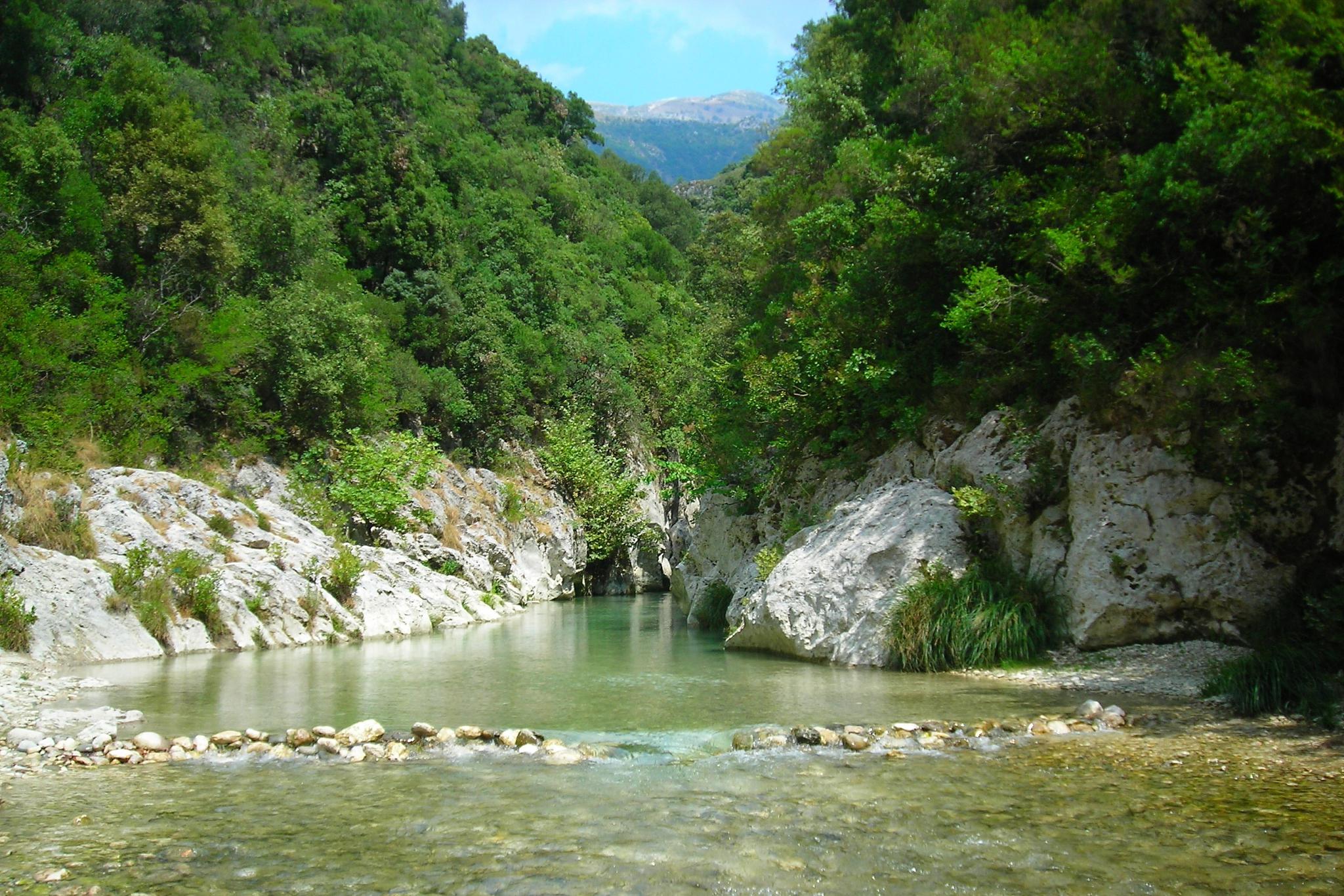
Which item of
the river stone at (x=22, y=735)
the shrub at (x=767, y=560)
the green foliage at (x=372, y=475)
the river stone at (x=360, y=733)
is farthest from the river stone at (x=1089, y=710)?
the green foliage at (x=372, y=475)

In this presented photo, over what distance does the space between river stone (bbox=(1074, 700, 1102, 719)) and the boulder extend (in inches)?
184

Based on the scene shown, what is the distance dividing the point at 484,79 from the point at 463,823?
78.5 metres

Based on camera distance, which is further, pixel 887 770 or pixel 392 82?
pixel 392 82

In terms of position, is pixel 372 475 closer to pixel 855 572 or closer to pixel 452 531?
pixel 452 531

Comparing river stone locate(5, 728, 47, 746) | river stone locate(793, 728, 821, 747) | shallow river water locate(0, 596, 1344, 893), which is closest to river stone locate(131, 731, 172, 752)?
shallow river water locate(0, 596, 1344, 893)

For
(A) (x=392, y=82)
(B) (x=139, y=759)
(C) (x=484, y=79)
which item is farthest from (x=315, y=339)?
(C) (x=484, y=79)

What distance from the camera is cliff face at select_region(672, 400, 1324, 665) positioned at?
11633 mm

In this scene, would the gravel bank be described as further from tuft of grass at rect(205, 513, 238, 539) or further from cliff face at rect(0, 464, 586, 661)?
tuft of grass at rect(205, 513, 238, 539)

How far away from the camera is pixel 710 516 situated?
2516 centimetres

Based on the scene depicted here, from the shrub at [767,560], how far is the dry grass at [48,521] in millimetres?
12657

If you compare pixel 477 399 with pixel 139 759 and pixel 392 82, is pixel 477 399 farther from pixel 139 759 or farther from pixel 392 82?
pixel 139 759

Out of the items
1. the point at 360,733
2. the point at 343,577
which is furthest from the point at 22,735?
the point at 343,577

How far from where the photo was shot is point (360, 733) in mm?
9055

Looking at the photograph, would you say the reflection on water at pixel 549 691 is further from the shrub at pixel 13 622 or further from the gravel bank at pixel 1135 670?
the shrub at pixel 13 622
